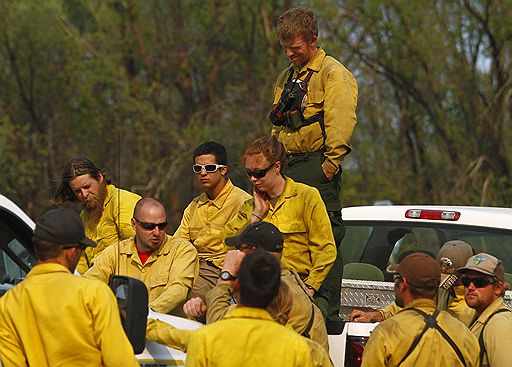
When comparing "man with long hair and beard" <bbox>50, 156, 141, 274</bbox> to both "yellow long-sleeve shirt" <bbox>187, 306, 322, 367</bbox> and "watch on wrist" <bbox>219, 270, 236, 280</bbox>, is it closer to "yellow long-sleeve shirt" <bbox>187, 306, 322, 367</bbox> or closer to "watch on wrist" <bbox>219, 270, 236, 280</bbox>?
"watch on wrist" <bbox>219, 270, 236, 280</bbox>

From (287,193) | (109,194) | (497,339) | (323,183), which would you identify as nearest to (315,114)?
(323,183)

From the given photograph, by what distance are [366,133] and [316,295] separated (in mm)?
18682

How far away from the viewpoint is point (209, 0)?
25.2 metres

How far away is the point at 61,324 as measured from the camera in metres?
4.62

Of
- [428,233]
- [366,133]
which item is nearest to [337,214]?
[428,233]

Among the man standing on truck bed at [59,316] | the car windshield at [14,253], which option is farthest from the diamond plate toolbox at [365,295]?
the man standing on truck bed at [59,316]

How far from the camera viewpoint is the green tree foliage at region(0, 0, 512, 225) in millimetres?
22266

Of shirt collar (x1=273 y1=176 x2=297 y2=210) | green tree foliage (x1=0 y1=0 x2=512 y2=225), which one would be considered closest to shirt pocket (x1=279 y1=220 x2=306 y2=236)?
shirt collar (x1=273 y1=176 x2=297 y2=210)

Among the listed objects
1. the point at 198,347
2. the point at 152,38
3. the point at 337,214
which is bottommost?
the point at 198,347

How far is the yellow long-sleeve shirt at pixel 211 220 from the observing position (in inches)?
289

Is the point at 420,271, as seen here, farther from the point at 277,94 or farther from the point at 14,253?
the point at 277,94

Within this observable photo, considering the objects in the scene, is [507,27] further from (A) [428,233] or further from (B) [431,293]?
(B) [431,293]

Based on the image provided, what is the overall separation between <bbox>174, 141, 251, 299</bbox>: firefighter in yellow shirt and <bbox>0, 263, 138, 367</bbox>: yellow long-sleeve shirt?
2.60 meters

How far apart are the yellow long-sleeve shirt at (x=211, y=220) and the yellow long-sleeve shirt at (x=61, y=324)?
2.61 meters
